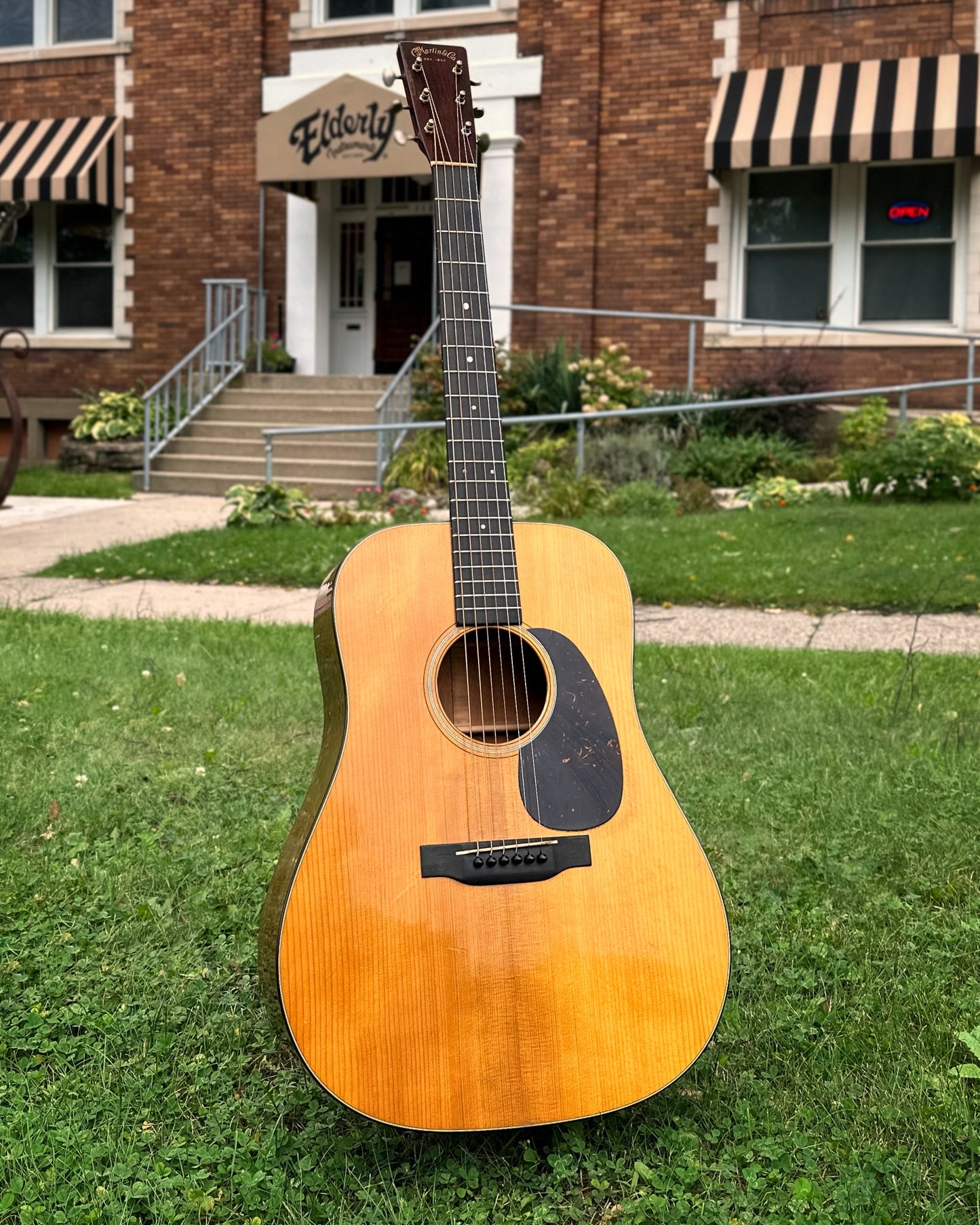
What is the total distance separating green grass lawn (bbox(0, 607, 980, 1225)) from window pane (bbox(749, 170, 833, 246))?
11.1 metres

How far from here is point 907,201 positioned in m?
14.1

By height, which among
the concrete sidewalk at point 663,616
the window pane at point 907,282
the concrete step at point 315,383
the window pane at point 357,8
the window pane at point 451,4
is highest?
the window pane at point 357,8

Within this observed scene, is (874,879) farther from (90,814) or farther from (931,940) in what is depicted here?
(90,814)

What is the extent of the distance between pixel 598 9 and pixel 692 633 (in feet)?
36.3

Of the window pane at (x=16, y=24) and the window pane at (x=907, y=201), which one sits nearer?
the window pane at (x=907, y=201)

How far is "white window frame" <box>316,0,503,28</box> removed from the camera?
15.4 meters

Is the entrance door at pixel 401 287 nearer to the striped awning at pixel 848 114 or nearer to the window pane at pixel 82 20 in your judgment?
the striped awning at pixel 848 114

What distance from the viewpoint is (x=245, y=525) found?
10250mm

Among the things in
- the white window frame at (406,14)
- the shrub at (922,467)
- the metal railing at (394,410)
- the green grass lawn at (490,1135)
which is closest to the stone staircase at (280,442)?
the metal railing at (394,410)

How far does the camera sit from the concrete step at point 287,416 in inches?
581

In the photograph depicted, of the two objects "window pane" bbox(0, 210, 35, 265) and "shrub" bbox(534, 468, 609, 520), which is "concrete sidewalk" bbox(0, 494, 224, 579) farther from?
"window pane" bbox(0, 210, 35, 265)

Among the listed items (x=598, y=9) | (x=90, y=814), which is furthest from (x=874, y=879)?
(x=598, y=9)

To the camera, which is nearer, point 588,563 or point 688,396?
point 588,563

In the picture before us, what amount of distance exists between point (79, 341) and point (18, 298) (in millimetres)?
1462
